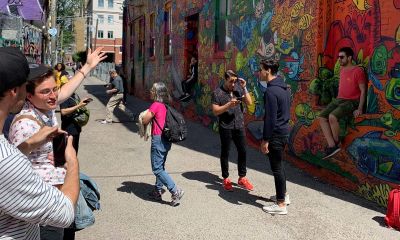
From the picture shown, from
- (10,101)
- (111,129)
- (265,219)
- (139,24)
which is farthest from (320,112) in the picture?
(139,24)

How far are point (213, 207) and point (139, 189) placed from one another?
1272mm

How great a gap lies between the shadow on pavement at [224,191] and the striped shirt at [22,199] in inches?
160

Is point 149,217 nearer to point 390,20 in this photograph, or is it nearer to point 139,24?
point 390,20

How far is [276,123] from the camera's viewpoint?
489 centimetres

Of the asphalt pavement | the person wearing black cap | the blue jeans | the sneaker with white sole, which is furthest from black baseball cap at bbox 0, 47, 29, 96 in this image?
the sneaker with white sole

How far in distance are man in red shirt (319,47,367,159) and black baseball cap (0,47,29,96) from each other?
4826 millimetres

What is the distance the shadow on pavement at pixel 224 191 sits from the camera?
5547mm

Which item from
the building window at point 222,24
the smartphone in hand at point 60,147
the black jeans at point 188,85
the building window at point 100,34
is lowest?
the smartphone in hand at point 60,147

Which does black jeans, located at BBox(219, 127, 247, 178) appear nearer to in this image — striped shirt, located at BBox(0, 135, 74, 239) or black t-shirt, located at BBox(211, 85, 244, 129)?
black t-shirt, located at BBox(211, 85, 244, 129)

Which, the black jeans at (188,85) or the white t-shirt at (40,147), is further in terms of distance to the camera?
the black jeans at (188,85)

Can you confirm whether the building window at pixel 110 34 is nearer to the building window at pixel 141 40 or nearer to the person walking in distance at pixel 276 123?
the building window at pixel 141 40

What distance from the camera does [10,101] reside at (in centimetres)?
158

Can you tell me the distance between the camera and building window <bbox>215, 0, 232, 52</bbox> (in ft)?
32.7

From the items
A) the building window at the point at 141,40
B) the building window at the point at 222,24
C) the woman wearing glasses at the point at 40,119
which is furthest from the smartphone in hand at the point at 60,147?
the building window at the point at 141,40
